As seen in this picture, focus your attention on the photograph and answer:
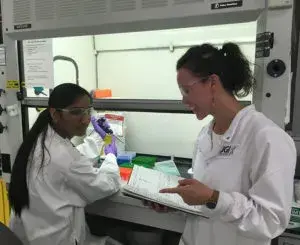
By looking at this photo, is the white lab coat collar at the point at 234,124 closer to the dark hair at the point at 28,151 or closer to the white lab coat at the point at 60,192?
the white lab coat at the point at 60,192

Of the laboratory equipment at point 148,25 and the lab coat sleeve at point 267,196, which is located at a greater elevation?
the laboratory equipment at point 148,25

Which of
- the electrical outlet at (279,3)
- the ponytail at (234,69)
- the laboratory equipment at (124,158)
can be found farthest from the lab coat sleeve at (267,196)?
the laboratory equipment at (124,158)

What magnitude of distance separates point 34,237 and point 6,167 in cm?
75

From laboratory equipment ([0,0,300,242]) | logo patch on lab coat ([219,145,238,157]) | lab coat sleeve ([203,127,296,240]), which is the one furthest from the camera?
laboratory equipment ([0,0,300,242])

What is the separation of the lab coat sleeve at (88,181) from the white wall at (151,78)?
1.51 m

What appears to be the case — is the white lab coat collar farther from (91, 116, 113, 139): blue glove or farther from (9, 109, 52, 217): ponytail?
(91, 116, 113, 139): blue glove

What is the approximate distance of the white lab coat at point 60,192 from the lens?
1.39 meters

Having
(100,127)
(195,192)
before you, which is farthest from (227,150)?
(100,127)

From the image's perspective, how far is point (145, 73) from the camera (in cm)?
304

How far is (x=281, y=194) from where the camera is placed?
2.84 feet

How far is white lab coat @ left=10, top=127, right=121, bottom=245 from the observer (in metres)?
1.39

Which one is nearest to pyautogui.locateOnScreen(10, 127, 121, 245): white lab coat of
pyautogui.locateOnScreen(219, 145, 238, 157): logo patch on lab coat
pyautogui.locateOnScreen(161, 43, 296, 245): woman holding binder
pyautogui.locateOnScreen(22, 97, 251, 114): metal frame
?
pyautogui.locateOnScreen(22, 97, 251, 114): metal frame

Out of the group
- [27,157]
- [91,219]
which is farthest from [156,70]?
[27,157]

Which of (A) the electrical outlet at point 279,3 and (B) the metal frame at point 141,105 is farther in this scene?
(B) the metal frame at point 141,105
